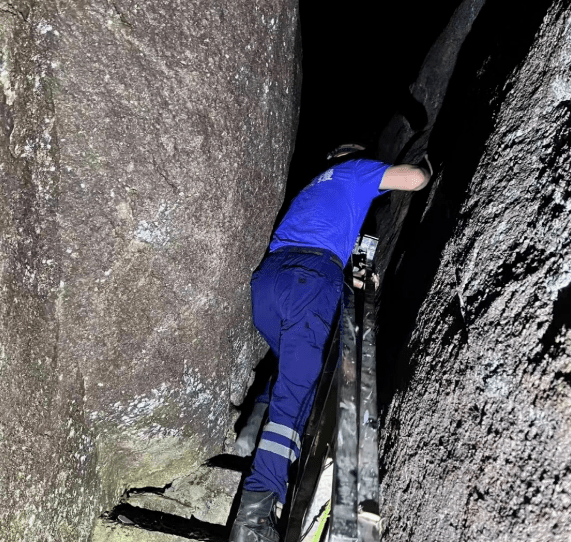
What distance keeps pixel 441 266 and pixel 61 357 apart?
1277mm

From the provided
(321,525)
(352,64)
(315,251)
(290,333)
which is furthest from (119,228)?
(352,64)

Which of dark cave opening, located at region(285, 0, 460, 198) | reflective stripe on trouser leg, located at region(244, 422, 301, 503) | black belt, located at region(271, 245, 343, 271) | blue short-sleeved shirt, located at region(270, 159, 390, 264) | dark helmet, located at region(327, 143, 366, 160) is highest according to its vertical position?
dark cave opening, located at region(285, 0, 460, 198)

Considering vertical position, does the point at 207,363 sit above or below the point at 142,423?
above

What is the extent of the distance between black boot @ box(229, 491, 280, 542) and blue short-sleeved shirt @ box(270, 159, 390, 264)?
1.03 meters

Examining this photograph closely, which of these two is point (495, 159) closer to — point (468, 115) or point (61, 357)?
point (468, 115)

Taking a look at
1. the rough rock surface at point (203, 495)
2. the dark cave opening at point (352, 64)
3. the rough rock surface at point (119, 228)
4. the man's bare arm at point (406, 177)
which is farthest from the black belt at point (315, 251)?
the dark cave opening at point (352, 64)

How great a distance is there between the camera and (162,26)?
5.00 ft

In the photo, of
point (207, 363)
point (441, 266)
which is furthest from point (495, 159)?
point (207, 363)

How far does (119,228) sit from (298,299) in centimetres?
78

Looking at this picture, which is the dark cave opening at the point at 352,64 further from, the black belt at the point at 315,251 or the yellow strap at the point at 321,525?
the yellow strap at the point at 321,525

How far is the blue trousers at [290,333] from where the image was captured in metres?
1.81

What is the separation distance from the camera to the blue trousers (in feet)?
5.95

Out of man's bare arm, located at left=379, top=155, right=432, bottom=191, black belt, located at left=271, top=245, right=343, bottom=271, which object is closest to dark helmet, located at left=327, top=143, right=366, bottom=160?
man's bare arm, located at left=379, top=155, right=432, bottom=191

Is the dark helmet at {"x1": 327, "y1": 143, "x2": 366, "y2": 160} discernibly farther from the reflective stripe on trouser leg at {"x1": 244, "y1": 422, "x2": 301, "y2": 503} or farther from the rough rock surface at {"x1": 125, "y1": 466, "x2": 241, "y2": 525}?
the rough rock surface at {"x1": 125, "y1": 466, "x2": 241, "y2": 525}
